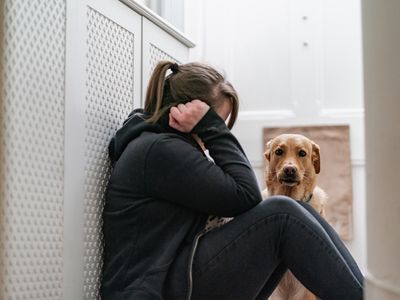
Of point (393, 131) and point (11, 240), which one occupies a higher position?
point (393, 131)

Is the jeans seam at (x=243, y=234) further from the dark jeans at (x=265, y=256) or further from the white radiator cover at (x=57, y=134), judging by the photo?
the white radiator cover at (x=57, y=134)

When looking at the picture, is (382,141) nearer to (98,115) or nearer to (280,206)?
(280,206)

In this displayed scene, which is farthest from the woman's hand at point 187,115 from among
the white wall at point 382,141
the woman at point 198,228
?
the white wall at point 382,141

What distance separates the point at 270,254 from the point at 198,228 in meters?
0.18

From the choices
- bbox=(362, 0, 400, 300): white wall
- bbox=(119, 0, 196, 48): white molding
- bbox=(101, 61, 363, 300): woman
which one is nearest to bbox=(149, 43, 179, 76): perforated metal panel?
bbox=(119, 0, 196, 48): white molding

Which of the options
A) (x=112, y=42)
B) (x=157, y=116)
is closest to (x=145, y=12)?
(x=112, y=42)

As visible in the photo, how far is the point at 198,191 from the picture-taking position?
1.41 m

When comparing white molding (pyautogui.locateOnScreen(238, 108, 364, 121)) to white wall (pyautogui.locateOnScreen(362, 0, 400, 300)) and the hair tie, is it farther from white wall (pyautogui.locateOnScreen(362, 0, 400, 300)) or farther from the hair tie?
white wall (pyautogui.locateOnScreen(362, 0, 400, 300))

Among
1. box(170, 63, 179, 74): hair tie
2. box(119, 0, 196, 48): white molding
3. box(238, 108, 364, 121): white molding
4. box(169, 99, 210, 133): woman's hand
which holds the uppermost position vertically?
box(119, 0, 196, 48): white molding

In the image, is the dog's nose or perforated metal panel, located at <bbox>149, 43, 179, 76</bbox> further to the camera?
the dog's nose

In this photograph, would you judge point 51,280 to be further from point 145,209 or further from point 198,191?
point 198,191

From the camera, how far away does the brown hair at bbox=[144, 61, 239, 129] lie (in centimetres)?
157

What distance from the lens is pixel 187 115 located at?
1.50 m

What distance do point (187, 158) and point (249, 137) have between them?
86.6 inches
